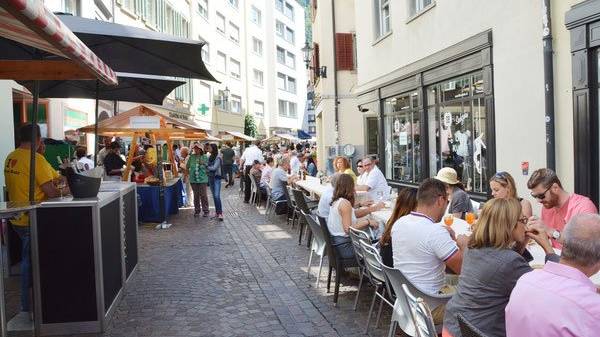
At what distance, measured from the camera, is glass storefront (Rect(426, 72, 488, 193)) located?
9.87m

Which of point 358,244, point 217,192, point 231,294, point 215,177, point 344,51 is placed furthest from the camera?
point 344,51

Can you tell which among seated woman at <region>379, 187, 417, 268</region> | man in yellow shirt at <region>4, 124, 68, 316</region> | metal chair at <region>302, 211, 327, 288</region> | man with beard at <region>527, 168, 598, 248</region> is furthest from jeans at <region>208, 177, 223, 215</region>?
man with beard at <region>527, 168, 598, 248</region>

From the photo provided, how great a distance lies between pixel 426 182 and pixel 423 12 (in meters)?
8.16

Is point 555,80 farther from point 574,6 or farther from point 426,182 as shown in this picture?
point 426,182

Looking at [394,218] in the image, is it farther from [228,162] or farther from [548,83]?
[228,162]

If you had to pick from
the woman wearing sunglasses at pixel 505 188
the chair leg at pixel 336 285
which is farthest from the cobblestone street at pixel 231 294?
the woman wearing sunglasses at pixel 505 188

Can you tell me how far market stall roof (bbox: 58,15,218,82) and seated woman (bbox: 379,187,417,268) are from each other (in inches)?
126

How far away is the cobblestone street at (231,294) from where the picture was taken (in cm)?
549

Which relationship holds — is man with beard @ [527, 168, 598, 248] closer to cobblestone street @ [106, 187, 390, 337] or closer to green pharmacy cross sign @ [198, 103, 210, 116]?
cobblestone street @ [106, 187, 390, 337]

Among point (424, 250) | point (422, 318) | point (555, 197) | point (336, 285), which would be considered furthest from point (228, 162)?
point (422, 318)

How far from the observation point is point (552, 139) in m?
7.40

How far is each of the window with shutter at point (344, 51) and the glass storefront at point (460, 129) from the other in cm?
1051

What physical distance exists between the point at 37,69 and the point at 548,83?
5814 millimetres

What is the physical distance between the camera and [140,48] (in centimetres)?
733
